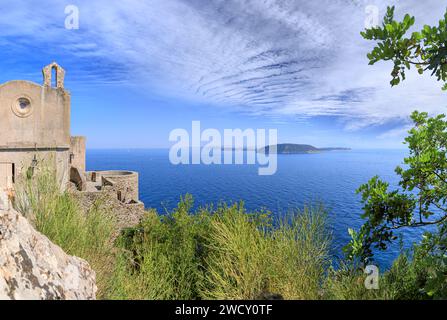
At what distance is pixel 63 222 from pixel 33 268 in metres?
3.32

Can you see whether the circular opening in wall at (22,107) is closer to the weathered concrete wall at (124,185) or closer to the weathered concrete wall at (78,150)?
the weathered concrete wall at (124,185)

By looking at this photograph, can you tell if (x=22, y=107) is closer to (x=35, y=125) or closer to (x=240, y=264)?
(x=35, y=125)

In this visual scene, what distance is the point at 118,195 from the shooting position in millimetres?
22234

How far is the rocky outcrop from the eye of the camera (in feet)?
10.1

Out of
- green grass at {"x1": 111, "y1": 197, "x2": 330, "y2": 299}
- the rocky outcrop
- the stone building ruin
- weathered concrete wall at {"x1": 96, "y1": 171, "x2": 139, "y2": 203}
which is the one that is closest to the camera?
the rocky outcrop

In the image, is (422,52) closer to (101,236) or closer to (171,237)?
(101,236)

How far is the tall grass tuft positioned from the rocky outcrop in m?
1.29

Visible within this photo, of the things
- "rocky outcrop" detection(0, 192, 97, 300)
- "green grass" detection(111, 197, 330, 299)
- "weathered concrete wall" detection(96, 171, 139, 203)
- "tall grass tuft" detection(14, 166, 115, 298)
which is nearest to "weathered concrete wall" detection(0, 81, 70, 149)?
"weathered concrete wall" detection(96, 171, 139, 203)

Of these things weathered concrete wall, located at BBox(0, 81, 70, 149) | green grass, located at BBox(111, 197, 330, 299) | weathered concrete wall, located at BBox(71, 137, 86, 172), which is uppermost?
weathered concrete wall, located at BBox(0, 81, 70, 149)

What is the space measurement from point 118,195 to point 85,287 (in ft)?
63.8

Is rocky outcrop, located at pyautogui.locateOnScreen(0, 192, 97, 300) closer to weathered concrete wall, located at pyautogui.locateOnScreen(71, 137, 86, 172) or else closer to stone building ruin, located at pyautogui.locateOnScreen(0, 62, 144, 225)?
stone building ruin, located at pyautogui.locateOnScreen(0, 62, 144, 225)

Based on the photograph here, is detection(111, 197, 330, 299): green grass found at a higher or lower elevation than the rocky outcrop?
lower

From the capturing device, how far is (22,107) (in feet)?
57.5
